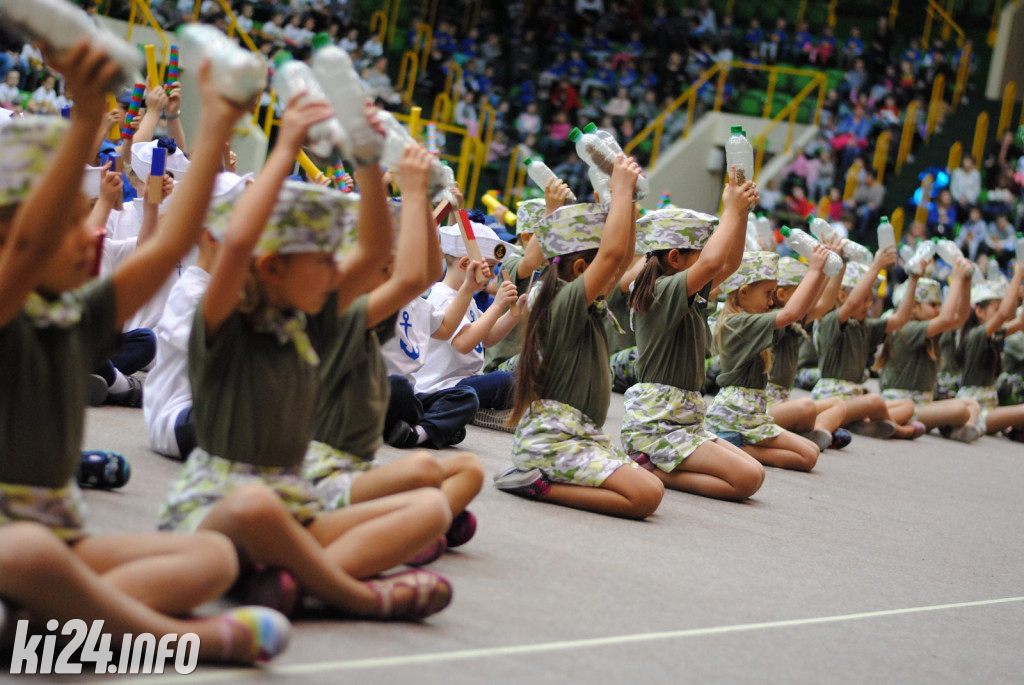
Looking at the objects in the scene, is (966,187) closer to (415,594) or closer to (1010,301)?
(1010,301)

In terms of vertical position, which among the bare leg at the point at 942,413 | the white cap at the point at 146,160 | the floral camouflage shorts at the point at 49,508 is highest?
the white cap at the point at 146,160

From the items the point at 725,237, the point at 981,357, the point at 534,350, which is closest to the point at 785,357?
the point at 725,237

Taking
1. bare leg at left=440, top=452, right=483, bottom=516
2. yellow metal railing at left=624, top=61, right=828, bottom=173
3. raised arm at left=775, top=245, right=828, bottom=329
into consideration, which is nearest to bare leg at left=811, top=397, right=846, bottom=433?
raised arm at left=775, top=245, right=828, bottom=329

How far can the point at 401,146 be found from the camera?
3.40 metres

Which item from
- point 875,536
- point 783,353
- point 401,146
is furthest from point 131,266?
point 783,353

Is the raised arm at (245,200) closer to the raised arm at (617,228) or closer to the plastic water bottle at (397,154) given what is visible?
the plastic water bottle at (397,154)

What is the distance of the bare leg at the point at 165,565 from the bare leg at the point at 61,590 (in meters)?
0.04

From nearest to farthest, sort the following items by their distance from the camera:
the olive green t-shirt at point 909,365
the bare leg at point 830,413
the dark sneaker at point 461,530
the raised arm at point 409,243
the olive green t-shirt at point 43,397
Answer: the olive green t-shirt at point 43,397 → the raised arm at point 409,243 → the dark sneaker at point 461,530 → the bare leg at point 830,413 → the olive green t-shirt at point 909,365

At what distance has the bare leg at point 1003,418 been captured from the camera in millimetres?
11032

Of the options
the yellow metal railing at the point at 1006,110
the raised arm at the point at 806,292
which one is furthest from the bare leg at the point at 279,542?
the yellow metal railing at the point at 1006,110

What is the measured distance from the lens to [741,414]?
22.7 ft

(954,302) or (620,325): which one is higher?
(954,302)

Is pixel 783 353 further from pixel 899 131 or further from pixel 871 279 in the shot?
pixel 899 131

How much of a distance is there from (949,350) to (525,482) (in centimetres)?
702
